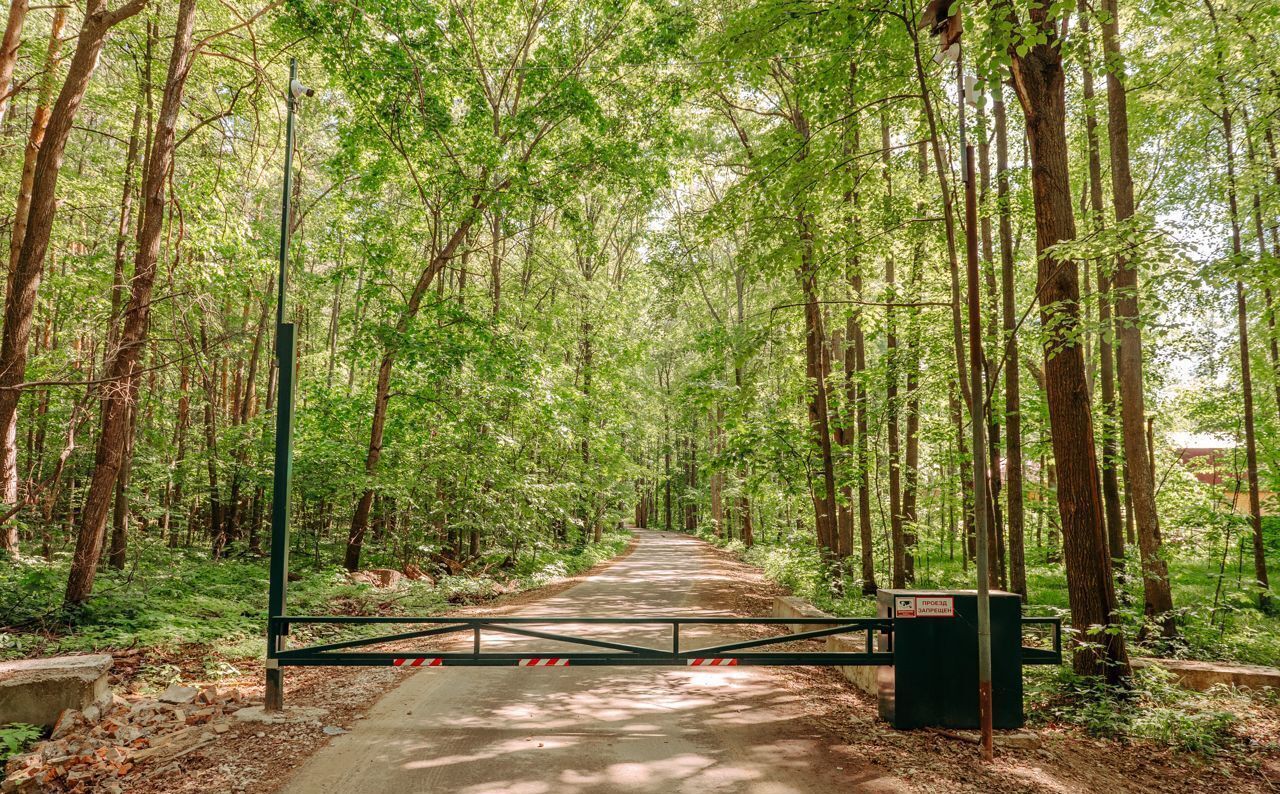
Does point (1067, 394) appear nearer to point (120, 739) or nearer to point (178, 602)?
point (120, 739)

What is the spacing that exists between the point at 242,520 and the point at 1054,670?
76.0 ft

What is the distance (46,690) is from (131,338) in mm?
4959

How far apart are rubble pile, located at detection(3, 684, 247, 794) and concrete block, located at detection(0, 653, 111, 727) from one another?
13 cm

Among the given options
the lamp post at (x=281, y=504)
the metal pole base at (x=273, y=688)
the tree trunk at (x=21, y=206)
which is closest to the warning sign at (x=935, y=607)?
the lamp post at (x=281, y=504)

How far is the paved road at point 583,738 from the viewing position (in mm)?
4832

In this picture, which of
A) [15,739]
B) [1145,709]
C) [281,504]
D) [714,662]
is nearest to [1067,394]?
[1145,709]

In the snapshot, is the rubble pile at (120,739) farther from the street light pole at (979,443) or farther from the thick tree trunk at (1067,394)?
the thick tree trunk at (1067,394)

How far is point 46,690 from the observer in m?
5.84

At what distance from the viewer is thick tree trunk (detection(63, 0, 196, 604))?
28.2 feet

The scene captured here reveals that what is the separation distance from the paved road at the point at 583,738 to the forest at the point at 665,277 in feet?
9.10

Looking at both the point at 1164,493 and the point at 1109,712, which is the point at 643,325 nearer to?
the point at 1164,493

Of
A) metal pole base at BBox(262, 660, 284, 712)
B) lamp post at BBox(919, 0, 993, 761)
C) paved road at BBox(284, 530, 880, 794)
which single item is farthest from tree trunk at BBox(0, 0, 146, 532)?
lamp post at BBox(919, 0, 993, 761)

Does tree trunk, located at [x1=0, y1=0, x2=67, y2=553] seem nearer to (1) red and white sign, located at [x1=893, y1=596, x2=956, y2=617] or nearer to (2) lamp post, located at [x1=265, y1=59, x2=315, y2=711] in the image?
(2) lamp post, located at [x1=265, y1=59, x2=315, y2=711]

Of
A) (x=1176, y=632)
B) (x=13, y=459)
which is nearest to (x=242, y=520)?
(x=13, y=459)
